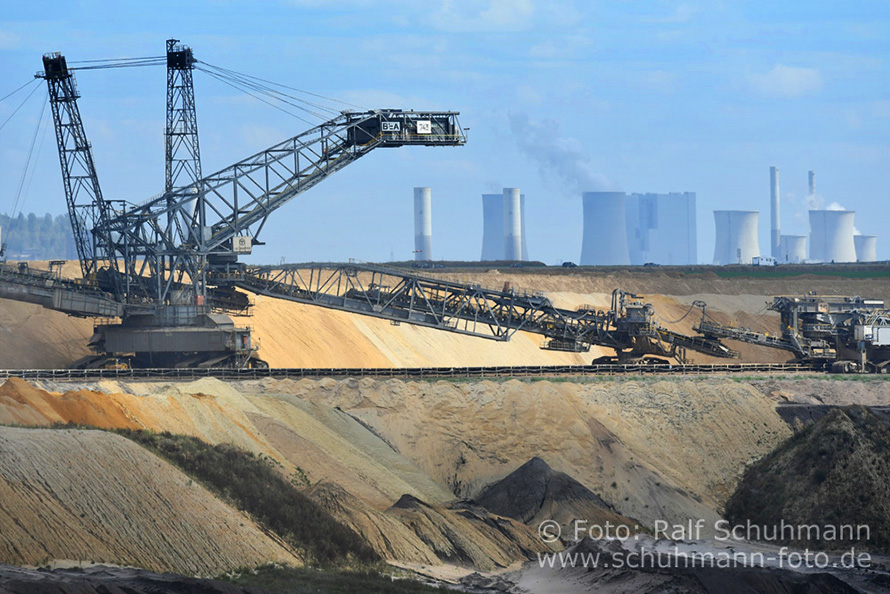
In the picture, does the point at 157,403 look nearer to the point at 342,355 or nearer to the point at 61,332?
the point at 61,332

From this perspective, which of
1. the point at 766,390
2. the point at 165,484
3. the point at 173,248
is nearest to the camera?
the point at 165,484

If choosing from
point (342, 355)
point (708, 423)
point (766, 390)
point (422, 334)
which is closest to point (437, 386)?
point (708, 423)

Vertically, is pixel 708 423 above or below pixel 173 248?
below

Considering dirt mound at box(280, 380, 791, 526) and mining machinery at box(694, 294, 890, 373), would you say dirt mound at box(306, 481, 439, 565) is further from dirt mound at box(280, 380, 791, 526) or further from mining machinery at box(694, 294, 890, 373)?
mining machinery at box(694, 294, 890, 373)

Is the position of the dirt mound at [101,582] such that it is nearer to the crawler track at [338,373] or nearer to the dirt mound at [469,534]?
the dirt mound at [469,534]

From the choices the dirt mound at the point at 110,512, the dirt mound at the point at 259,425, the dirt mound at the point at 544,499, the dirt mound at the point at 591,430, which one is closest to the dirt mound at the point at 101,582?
the dirt mound at the point at 110,512

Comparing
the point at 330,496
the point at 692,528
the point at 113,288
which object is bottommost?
the point at 692,528

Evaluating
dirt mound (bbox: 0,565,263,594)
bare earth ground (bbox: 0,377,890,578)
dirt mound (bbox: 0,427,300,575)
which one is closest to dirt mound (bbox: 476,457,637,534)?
bare earth ground (bbox: 0,377,890,578)
